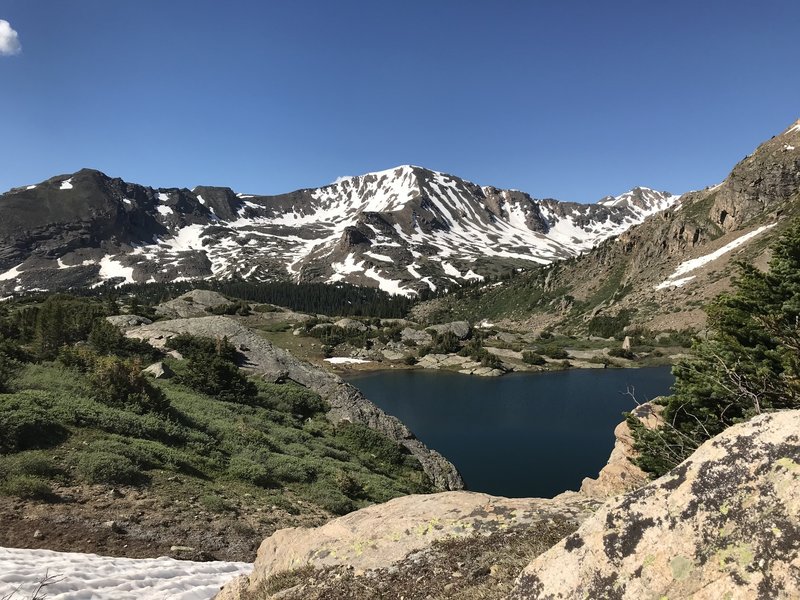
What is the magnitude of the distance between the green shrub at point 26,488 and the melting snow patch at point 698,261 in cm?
11584

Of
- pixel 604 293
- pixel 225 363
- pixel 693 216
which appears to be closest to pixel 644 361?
pixel 604 293

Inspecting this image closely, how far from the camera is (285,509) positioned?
587 inches

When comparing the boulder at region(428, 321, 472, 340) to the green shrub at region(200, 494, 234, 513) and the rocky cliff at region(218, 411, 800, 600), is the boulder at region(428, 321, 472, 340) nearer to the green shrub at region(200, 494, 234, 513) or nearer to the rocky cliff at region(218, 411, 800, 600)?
the green shrub at region(200, 494, 234, 513)

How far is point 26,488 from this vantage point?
37.8 feet

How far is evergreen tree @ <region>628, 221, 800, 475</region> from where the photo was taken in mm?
11234

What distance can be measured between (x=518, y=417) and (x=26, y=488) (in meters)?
47.8

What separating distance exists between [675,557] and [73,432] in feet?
57.6

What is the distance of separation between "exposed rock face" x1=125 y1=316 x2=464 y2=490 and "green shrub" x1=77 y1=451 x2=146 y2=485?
14.8m

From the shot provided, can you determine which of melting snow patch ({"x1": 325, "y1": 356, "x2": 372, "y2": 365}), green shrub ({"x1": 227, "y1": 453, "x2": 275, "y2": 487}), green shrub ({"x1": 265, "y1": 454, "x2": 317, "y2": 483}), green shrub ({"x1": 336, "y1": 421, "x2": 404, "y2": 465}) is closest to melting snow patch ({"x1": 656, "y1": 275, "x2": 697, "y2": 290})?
melting snow patch ({"x1": 325, "y1": 356, "x2": 372, "y2": 365})

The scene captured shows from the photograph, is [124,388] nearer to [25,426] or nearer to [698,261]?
[25,426]

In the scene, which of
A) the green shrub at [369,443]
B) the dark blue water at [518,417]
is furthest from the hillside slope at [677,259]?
the green shrub at [369,443]

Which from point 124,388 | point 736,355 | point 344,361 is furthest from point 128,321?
point 344,361

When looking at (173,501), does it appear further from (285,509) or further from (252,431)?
(252,431)

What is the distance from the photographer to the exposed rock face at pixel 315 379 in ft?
88.6
